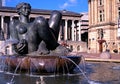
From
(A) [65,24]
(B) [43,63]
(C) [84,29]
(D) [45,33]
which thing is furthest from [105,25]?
(B) [43,63]

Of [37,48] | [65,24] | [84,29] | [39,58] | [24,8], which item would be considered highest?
[24,8]

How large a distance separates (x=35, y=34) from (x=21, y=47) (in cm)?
83

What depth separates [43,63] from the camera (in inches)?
511

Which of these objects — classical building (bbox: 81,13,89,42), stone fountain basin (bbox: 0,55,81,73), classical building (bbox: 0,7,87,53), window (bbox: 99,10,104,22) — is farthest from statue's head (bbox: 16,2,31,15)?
classical building (bbox: 81,13,89,42)

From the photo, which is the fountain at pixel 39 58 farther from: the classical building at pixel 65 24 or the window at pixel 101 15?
the classical building at pixel 65 24

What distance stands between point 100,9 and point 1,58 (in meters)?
69.3

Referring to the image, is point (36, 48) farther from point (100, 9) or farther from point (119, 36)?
point (100, 9)

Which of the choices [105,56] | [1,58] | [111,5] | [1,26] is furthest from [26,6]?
[1,26]

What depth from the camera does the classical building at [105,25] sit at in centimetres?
7612

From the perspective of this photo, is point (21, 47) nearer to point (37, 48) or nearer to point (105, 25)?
point (37, 48)

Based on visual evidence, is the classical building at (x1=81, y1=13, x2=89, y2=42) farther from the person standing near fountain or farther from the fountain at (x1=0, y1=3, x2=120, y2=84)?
the fountain at (x1=0, y1=3, x2=120, y2=84)

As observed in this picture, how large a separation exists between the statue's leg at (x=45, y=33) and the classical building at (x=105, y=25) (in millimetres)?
59018

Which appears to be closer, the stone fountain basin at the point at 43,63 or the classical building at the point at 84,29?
the stone fountain basin at the point at 43,63

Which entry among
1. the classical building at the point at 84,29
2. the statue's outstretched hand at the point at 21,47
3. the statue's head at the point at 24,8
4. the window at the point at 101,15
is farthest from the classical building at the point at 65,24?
the statue's outstretched hand at the point at 21,47
